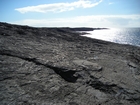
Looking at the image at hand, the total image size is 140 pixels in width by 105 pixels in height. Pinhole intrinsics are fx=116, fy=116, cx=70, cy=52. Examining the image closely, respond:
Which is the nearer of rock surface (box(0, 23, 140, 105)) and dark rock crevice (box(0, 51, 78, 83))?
rock surface (box(0, 23, 140, 105))

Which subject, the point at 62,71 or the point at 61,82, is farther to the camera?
the point at 62,71

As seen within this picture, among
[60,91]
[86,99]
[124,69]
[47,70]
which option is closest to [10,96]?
[60,91]

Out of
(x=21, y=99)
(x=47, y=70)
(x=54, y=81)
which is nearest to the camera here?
(x=21, y=99)

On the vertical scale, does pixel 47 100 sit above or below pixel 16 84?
below

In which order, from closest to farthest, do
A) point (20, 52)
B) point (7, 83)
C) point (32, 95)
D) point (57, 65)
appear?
point (32, 95) → point (7, 83) → point (57, 65) → point (20, 52)

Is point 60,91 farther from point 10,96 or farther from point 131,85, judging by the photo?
point 131,85

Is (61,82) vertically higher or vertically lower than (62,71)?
lower

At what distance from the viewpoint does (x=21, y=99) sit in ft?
8.48

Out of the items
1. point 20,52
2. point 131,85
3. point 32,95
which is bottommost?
point 131,85

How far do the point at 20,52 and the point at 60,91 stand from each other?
→ 2.64 meters

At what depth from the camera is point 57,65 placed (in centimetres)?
435

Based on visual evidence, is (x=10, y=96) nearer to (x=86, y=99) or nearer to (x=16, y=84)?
(x=16, y=84)

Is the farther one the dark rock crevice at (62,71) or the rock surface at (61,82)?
the dark rock crevice at (62,71)

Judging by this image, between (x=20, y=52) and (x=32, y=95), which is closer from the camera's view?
(x=32, y=95)
